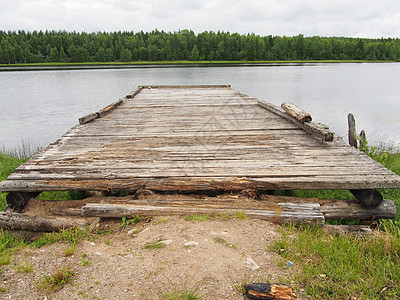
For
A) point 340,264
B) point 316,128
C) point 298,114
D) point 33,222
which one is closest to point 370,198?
point 340,264

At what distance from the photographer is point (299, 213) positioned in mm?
3449

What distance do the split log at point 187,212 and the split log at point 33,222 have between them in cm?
22

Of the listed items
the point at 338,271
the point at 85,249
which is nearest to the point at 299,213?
the point at 338,271

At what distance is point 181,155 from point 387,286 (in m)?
3.22

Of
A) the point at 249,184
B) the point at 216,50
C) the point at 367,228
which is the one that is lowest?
the point at 367,228

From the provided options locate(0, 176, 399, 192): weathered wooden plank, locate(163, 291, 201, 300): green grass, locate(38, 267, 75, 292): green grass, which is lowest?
locate(38, 267, 75, 292): green grass

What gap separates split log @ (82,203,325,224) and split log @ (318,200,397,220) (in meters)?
0.48

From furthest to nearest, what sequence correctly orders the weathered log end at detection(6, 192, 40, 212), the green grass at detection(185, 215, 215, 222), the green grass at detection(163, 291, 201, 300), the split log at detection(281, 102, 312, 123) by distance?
1. the split log at detection(281, 102, 312, 123)
2. the weathered log end at detection(6, 192, 40, 212)
3. the green grass at detection(185, 215, 215, 222)
4. the green grass at detection(163, 291, 201, 300)

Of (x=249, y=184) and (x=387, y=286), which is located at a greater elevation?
(x=249, y=184)

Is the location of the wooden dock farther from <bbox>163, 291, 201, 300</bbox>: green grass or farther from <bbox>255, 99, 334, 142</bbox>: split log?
<bbox>163, 291, 201, 300</bbox>: green grass

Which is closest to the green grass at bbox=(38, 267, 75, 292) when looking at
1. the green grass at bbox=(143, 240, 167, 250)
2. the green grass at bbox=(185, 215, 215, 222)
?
the green grass at bbox=(143, 240, 167, 250)

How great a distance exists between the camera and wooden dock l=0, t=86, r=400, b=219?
12.6 feet

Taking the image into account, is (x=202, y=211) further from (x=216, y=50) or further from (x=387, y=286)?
(x=216, y=50)

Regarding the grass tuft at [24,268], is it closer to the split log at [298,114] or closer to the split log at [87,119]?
the split log at [87,119]
